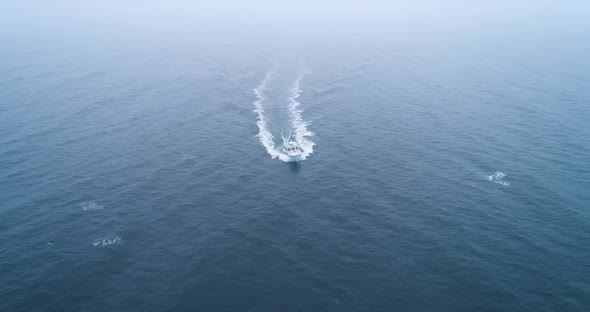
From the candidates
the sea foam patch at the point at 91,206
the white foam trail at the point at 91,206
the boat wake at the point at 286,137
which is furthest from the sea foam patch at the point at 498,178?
the white foam trail at the point at 91,206

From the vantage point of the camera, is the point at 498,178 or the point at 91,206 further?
the point at 498,178

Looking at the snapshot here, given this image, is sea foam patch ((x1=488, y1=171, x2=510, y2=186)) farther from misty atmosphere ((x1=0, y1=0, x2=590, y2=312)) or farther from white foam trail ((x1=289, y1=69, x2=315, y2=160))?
white foam trail ((x1=289, y1=69, x2=315, y2=160))

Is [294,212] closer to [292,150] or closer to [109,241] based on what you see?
[292,150]

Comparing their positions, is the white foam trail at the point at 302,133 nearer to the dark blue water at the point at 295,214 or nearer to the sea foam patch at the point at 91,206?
the dark blue water at the point at 295,214

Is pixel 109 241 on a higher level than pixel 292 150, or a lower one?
lower

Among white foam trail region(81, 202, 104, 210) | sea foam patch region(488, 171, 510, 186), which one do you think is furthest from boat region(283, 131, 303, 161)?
sea foam patch region(488, 171, 510, 186)

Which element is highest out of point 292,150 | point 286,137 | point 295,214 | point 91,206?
point 292,150

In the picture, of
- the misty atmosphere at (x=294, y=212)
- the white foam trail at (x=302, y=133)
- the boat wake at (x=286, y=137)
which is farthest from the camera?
the white foam trail at (x=302, y=133)

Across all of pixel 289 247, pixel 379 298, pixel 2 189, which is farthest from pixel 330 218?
pixel 2 189

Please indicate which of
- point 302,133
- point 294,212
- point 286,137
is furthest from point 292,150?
point 294,212
